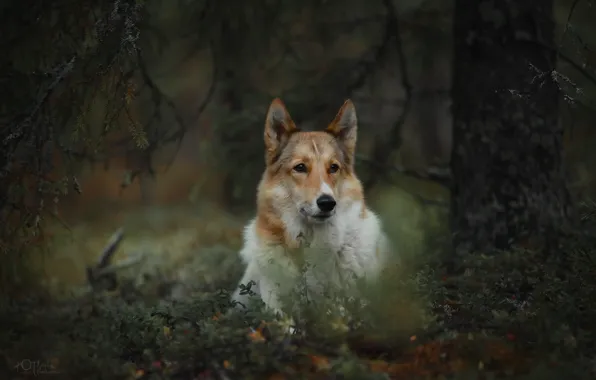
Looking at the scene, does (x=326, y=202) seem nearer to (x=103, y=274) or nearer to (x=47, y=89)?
(x=47, y=89)

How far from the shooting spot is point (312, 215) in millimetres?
6297

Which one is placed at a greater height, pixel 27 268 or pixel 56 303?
pixel 27 268

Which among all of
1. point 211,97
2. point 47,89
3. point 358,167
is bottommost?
point 358,167

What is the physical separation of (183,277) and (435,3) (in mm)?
5237

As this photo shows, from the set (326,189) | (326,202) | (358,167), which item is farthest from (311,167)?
(358,167)

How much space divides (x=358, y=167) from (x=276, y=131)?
3.77 m

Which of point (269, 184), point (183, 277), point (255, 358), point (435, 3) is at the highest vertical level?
point (435, 3)

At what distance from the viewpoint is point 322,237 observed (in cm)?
653

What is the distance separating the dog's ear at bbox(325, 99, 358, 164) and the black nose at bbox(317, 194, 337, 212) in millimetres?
714

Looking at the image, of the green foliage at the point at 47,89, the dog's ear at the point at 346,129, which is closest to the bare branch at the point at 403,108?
the dog's ear at the point at 346,129

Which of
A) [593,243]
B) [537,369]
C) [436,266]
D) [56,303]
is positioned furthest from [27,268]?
[593,243]

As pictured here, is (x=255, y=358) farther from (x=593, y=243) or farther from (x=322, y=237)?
(x=593, y=243)
